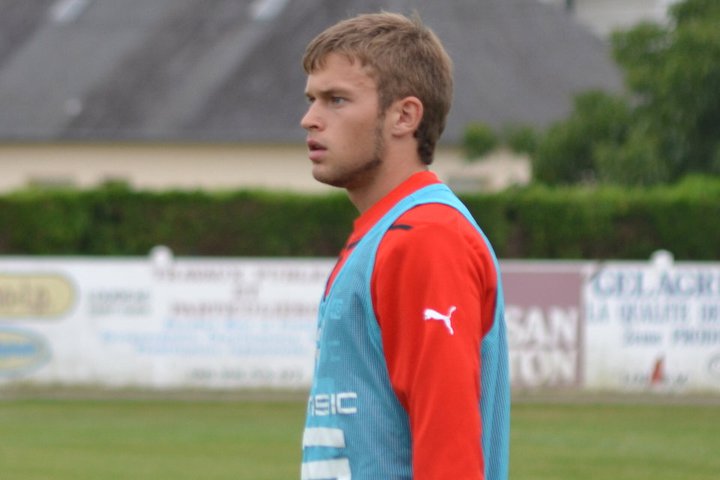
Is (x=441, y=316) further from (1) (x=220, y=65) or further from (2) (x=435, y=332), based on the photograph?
(1) (x=220, y=65)

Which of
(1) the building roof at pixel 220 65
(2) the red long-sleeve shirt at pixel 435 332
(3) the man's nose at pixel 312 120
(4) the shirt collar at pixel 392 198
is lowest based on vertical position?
(2) the red long-sleeve shirt at pixel 435 332

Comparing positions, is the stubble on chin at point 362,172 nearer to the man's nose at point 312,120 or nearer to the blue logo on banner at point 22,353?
the man's nose at point 312,120

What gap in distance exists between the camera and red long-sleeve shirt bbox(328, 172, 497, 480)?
2879mm

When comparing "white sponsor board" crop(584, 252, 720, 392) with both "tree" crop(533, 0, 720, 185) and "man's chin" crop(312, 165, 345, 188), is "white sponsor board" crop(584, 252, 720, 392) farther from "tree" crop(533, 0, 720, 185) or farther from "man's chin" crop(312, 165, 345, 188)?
"man's chin" crop(312, 165, 345, 188)

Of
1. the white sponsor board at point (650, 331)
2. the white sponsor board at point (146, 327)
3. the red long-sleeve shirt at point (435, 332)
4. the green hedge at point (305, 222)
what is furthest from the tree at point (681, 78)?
the red long-sleeve shirt at point (435, 332)

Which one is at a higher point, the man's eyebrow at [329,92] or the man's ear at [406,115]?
the man's eyebrow at [329,92]

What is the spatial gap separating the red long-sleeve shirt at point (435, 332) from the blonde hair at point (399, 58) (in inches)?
11.5

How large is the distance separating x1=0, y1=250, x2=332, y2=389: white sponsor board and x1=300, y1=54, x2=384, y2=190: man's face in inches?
596

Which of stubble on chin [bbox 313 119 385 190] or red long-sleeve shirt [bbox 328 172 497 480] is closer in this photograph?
red long-sleeve shirt [bbox 328 172 497 480]

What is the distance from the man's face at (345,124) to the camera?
3.18m

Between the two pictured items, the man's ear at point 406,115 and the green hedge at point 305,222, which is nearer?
the man's ear at point 406,115

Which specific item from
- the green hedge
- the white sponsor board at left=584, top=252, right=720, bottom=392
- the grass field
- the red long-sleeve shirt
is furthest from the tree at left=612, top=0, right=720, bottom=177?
the red long-sleeve shirt

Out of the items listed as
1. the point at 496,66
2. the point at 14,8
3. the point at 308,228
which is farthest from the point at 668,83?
the point at 14,8

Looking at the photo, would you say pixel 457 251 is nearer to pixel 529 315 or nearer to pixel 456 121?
pixel 529 315
